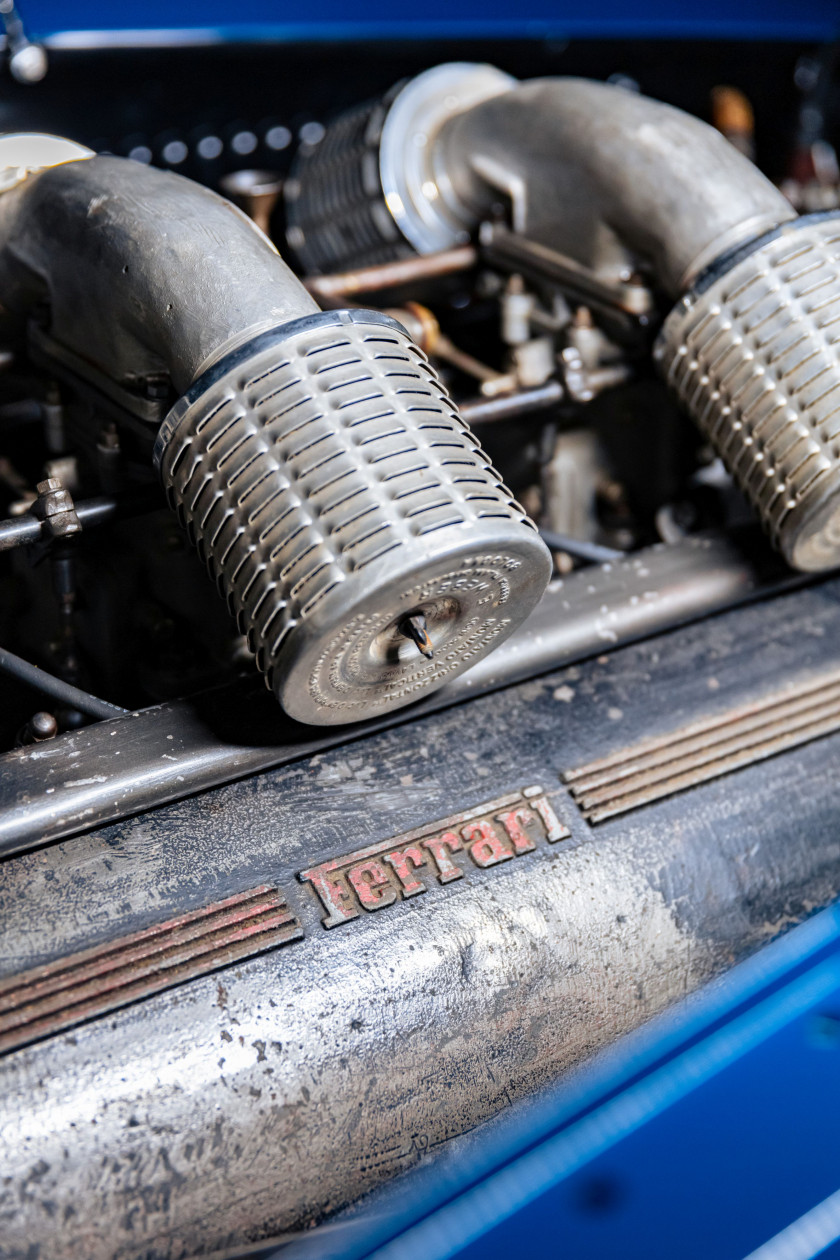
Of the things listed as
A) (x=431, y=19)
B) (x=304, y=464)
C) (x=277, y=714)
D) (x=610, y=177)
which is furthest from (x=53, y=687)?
(x=431, y=19)

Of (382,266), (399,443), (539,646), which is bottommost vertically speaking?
(539,646)

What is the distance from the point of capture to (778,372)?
112 centimetres

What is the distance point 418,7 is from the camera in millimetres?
1729

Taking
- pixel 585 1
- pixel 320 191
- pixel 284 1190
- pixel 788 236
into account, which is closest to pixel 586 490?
pixel 788 236

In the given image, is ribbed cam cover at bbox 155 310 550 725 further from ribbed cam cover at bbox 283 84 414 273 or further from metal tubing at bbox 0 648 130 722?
ribbed cam cover at bbox 283 84 414 273

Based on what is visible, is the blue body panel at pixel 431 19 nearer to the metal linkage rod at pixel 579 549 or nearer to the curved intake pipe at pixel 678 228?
the curved intake pipe at pixel 678 228

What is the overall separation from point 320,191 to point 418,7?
37cm

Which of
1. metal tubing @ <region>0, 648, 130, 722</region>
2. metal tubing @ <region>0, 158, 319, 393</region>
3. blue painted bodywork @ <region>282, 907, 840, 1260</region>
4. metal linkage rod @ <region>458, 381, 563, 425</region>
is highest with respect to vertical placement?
metal tubing @ <region>0, 158, 319, 393</region>

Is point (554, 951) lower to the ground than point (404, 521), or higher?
lower

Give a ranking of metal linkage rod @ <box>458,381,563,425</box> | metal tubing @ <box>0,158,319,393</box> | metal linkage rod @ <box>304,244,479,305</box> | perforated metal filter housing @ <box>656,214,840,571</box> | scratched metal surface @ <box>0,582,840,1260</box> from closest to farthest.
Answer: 1. scratched metal surface @ <box>0,582,840,1260</box>
2. metal tubing @ <box>0,158,319,393</box>
3. perforated metal filter housing @ <box>656,214,840,571</box>
4. metal linkage rod @ <box>458,381,563,425</box>
5. metal linkage rod @ <box>304,244,479,305</box>

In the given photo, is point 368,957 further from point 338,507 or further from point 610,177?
point 610,177

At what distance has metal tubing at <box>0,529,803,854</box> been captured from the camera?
0.92 metres

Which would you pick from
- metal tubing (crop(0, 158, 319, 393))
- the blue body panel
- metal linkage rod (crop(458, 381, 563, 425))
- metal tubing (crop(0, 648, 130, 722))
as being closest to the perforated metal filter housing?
metal linkage rod (crop(458, 381, 563, 425))

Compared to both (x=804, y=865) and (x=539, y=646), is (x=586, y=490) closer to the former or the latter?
(x=539, y=646)
